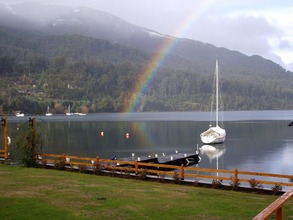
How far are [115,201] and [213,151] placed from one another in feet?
190

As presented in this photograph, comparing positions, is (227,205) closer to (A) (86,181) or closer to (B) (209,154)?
(A) (86,181)

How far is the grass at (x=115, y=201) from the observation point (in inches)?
579

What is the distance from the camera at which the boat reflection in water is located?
216ft

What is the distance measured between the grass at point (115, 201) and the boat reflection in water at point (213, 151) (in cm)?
3877

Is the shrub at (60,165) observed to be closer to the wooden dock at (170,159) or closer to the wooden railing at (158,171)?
the wooden railing at (158,171)

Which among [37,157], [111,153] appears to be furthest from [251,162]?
[37,157]

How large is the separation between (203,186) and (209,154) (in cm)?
4602

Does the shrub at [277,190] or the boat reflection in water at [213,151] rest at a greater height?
the shrub at [277,190]

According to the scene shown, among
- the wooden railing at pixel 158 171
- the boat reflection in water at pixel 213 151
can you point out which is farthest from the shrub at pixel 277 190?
the boat reflection in water at pixel 213 151

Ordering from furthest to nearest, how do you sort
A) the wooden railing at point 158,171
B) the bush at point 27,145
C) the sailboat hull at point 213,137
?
the sailboat hull at point 213,137 → the bush at point 27,145 → the wooden railing at point 158,171

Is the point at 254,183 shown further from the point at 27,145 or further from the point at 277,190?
the point at 27,145

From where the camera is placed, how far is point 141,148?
7469 cm

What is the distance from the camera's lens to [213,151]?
7319 centimetres

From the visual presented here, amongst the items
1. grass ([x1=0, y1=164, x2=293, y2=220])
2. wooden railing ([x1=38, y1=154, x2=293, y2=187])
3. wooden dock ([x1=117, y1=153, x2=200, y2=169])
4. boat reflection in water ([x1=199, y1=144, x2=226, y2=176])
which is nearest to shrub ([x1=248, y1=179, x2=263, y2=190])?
wooden railing ([x1=38, y1=154, x2=293, y2=187])
